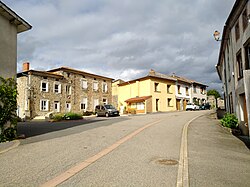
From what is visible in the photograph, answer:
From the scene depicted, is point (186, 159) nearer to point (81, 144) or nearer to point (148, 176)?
point (148, 176)

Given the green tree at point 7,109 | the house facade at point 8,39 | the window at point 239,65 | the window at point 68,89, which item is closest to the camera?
the green tree at point 7,109

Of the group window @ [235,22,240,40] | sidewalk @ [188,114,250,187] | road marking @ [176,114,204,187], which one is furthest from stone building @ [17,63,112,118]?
road marking @ [176,114,204,187]

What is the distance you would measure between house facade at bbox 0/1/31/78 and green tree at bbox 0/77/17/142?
47 centimetres

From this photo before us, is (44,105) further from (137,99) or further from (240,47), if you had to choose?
(240,47)

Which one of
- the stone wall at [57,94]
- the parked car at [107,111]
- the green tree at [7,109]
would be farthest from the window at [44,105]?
the green tree at [7,109]

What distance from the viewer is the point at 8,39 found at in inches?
413

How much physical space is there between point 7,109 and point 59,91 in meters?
25.1

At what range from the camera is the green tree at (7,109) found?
380 inches

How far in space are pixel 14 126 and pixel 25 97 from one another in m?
21.5

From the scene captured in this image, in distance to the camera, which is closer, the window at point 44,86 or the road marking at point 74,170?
the road marking at point 74,170

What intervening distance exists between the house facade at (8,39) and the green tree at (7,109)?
47cm

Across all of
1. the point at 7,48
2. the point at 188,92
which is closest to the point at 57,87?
the point at 7,48

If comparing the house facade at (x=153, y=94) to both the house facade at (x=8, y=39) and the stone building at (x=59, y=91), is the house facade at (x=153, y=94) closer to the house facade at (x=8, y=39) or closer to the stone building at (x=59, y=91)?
the stone building at (x=59, y=91)

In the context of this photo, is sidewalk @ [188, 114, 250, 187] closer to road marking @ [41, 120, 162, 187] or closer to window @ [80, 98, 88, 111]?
road marking @ [41, 120, 162, 187]
